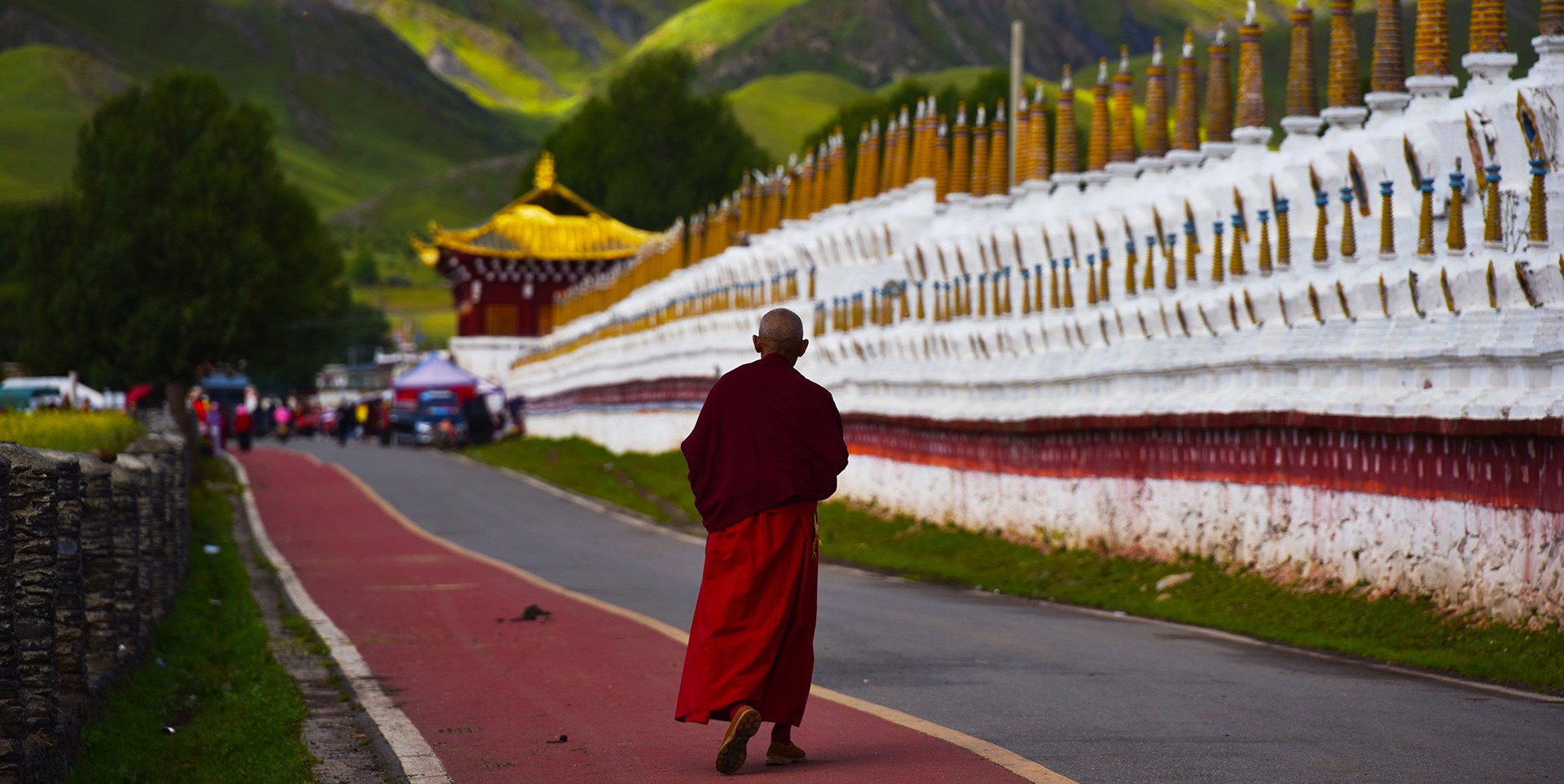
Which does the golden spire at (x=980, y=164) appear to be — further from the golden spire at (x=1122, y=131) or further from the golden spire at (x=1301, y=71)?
the golden spire at (x=1301, y=71)

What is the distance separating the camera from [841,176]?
3609 cm

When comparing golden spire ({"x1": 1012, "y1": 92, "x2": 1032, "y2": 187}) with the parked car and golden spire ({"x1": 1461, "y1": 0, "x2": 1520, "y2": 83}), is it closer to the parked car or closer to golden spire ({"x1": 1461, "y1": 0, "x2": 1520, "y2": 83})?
golden spire ({"x1": 1461, "y1": 0, "x2": 1520, "y2": 83})

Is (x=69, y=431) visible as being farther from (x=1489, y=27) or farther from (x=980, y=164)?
(x=980, y=164)

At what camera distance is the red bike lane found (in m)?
8.88

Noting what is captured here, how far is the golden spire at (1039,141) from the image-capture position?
27.0 metres

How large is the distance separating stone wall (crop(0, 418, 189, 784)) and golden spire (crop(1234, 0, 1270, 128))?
11108mm

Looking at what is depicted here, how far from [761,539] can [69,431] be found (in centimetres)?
1089

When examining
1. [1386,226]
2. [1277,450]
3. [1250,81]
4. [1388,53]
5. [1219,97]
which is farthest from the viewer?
[1219,97]

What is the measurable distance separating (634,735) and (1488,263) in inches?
303

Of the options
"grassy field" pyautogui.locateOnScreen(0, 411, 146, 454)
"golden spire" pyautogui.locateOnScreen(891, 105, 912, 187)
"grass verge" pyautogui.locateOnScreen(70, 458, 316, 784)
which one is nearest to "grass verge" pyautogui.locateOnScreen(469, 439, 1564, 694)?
"golden spire" pyautogui.locateOnScreen(891, 105, 912, 187)

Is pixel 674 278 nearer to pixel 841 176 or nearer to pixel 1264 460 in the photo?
pixel 841 176

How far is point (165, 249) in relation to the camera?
41.3 m

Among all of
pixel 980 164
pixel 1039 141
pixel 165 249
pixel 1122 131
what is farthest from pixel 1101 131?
pixel 165 249

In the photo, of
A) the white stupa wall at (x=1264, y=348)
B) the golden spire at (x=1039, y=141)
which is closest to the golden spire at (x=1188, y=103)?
the white stupa wall at (x=1264, y=348)
